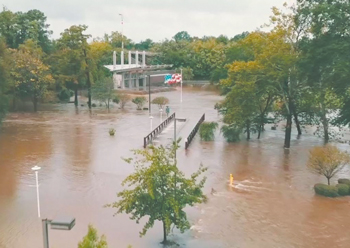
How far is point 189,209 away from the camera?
58.6 feet

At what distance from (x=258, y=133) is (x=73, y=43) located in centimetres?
2706

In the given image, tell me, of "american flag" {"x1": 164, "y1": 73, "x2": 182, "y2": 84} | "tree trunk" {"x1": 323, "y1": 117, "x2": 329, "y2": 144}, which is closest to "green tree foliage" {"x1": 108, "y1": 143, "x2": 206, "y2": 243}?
"tree trunk" {"x1": 323, "y1": 117, "x2": 329, "y2": 144}

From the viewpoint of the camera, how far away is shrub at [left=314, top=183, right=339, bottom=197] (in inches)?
773

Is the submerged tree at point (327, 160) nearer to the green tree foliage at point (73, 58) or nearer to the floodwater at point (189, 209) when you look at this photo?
the floodwater at point (189, 209)

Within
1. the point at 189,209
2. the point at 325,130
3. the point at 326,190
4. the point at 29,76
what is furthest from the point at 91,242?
the point at 29,76

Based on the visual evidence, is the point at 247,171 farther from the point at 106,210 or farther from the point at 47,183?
the point at 47,183

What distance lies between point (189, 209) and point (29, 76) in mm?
33118

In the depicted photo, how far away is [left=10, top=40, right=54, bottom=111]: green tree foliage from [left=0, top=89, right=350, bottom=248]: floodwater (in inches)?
359

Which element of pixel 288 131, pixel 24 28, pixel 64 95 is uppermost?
pixel 24 28

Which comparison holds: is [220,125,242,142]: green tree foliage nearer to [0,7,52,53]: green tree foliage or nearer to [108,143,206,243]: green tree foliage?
[108,143,206,243]: green tree foliage

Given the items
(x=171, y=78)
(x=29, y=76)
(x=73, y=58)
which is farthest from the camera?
(x=171, y=78)

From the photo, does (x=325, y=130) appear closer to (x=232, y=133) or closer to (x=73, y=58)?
(x=232, y=133)

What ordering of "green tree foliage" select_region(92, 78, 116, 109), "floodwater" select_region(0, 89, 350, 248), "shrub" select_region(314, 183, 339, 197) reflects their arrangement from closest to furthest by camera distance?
"floodwater" select_region(0, 89, 350, 248)
"shrub" select_region(314, 183, 339, 197)
"green tree foliage" select_region(92, 78, 116, 109)

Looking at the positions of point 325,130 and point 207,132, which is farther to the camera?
point 207,132
